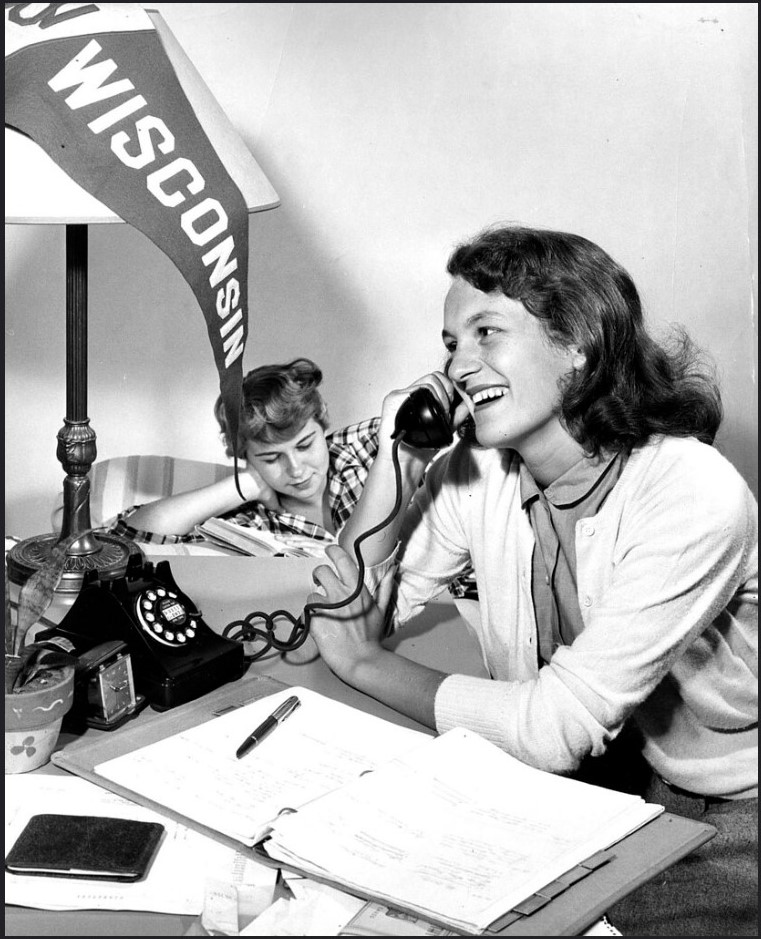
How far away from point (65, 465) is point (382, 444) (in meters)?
0.43

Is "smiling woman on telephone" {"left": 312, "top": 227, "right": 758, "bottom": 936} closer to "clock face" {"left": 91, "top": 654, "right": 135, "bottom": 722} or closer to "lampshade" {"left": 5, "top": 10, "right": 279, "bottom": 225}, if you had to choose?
"clock face" {"left": 91, "top": 654, "right": 135, "bottom": 722}

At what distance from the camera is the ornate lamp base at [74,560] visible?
1.48m

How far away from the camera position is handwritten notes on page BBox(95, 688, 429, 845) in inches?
39.4

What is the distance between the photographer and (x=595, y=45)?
245cm

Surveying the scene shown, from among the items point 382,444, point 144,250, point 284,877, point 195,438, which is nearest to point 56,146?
point 382,444

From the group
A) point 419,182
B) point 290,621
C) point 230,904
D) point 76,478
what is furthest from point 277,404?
point 230,904

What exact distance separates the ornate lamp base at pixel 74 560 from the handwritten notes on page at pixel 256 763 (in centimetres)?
37

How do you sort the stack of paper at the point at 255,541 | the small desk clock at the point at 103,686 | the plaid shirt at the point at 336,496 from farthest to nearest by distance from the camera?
the plaid shirt at the point at 336,496
the stack of paper at the point at 255,541
the small desk clock at the point at 103,686

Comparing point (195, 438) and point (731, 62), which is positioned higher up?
point (731, 62)

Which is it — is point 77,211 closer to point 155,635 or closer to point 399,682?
point 155,635

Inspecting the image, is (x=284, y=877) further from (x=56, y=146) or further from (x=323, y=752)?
(x=56, y=146)

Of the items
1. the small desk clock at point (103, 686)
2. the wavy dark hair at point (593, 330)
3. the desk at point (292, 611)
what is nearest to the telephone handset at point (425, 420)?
the wavy dark hair at point (593, 330)

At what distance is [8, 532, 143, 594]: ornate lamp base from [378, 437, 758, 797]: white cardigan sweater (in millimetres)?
346

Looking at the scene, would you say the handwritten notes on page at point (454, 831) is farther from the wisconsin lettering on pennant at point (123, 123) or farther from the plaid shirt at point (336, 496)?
the plaid shirt at point (336, 496)
